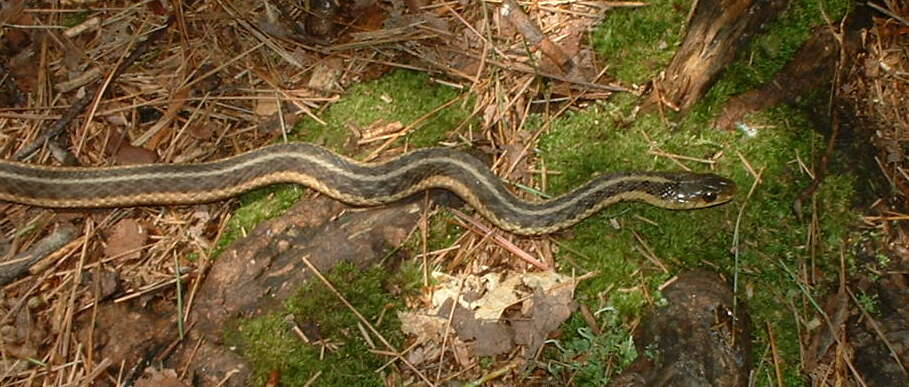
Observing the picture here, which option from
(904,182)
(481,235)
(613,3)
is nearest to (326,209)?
(481,235)

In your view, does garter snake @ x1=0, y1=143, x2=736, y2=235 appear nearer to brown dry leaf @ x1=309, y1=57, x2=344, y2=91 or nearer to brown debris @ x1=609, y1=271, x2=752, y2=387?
brown dry leaf @ x1=309, y1=57, x2=344, y2=91

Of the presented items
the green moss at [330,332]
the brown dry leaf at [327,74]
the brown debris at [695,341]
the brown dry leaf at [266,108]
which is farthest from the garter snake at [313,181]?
the brown debris at [695,341]

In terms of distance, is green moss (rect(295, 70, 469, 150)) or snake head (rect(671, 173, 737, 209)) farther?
green moss (rect(295, 70, 469, 150))

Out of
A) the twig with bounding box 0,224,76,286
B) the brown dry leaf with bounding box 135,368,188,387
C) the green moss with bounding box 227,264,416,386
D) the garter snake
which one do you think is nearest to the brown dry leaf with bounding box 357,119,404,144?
the garter snake

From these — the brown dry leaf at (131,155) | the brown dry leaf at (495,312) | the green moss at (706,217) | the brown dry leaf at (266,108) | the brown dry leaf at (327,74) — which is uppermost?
the brown dry leaf at (327,74)

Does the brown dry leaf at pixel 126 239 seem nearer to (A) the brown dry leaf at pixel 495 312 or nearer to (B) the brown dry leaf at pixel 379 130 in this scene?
(B) the brown dry leaf at pixel 379 130

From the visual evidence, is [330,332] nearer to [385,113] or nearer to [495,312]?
[495,312]
